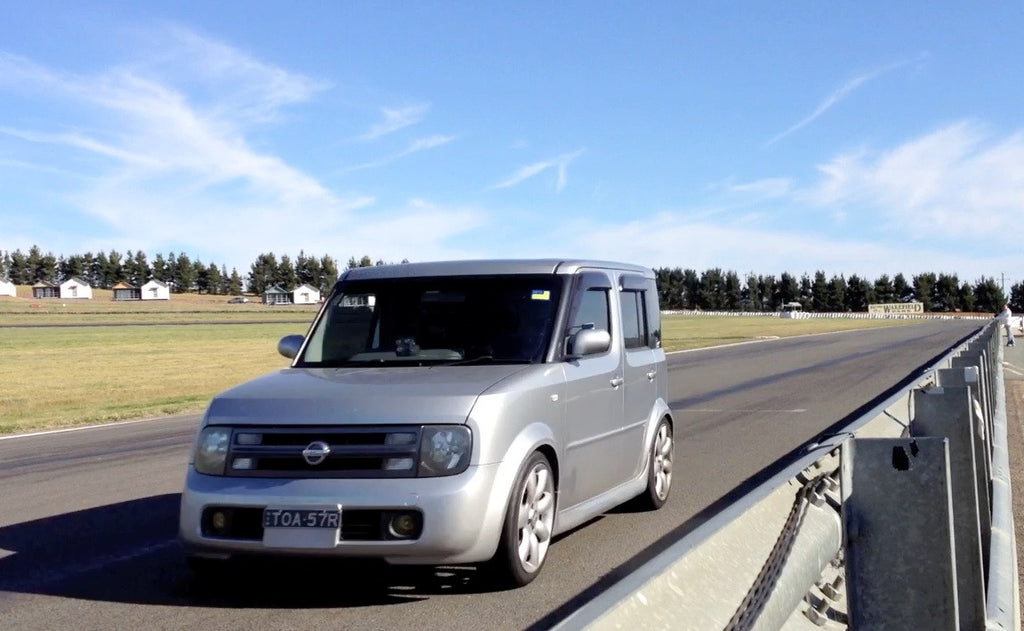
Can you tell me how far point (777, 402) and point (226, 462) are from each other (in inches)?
549

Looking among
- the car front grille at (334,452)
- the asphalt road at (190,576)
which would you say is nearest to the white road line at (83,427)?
the asphalt road at (190,576)

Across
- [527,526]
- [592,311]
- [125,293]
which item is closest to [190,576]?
[527,526]

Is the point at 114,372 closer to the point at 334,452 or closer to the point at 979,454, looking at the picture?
the point at 334,452

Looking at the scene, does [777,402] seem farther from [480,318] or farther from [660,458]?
[480,318]

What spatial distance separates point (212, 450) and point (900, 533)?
4.21 metres

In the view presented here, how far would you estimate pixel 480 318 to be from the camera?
23.3 ft

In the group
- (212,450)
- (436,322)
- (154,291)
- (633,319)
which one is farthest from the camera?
(154,291)

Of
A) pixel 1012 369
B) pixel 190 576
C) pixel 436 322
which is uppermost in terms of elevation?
pixel 436 322

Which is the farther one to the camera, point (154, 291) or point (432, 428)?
point (154, 291)

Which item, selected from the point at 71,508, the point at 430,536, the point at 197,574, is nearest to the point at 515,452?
the point at 430,536

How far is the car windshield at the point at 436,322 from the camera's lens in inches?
273

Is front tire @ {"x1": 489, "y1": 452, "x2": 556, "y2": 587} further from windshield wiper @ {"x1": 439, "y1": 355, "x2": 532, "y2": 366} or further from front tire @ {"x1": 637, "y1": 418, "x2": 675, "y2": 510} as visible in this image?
front tire @ {"x1": 637, "y1": 418, "x2": 675, "y2": 510}

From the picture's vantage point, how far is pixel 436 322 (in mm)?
7199

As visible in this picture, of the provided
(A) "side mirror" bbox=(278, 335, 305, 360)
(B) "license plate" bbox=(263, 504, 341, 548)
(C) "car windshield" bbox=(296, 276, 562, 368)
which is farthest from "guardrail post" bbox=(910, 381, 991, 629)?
(A) "side mirror" bbox=(278, 335, 305, 360)
